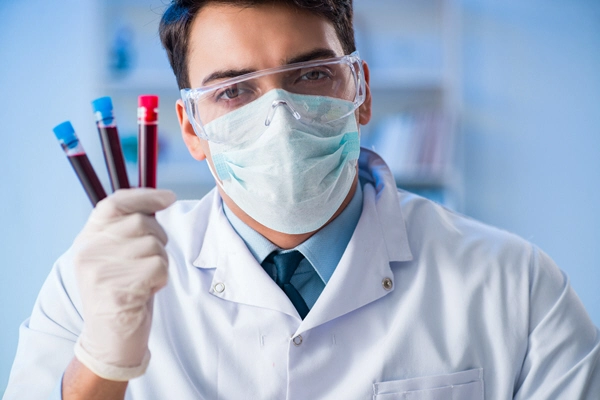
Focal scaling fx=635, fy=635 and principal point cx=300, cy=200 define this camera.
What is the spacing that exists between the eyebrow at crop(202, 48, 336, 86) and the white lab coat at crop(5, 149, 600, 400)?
0.36 metres

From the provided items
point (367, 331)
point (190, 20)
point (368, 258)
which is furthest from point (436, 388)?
point (190, 20)

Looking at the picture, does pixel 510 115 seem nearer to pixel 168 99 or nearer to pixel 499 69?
pixel 499 69

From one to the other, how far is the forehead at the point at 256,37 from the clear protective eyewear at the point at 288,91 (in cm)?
4

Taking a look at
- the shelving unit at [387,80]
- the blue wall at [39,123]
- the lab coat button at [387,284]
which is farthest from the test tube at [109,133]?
the blue wall at [39,123]

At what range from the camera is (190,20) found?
155 centimetres

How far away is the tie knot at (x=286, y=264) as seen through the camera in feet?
4.75

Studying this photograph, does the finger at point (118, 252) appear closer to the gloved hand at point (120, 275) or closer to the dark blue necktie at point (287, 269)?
the gloved hand at point (120, 275)

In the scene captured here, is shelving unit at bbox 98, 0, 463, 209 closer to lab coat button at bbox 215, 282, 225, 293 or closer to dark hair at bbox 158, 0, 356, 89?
dark hair at bbox 158, 0, 356, 89

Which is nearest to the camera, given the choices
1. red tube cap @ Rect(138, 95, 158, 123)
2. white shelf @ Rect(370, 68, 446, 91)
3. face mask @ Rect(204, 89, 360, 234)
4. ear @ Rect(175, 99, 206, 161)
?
red tube cap @ Rect(138, 95, 158, 123)

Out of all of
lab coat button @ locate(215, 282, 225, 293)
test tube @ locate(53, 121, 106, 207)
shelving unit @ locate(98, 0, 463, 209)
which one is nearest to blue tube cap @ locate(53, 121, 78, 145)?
test tube @ locate(53, 121, 106, 207)

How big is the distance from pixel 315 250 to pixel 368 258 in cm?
12

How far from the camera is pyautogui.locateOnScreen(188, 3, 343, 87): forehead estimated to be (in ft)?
4.53

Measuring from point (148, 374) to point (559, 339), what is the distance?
0.88 metres

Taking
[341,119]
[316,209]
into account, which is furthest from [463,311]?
[341,119]
